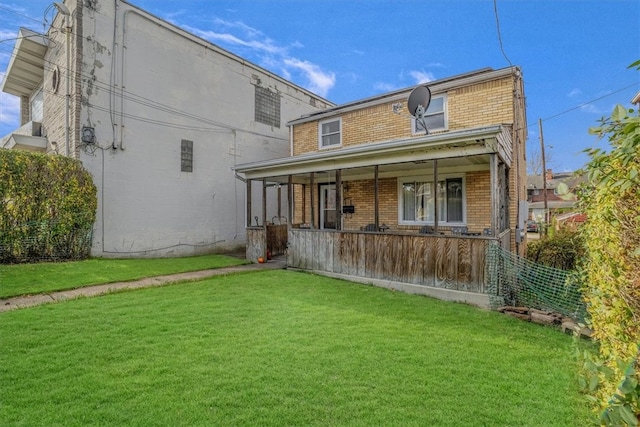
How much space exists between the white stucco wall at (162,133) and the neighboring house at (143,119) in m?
0.04

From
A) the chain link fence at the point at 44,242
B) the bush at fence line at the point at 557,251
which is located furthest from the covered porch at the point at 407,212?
the chain link fence at the point at 44,242

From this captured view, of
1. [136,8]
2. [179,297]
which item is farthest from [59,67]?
[179,297]

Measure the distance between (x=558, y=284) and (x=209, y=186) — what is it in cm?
1211

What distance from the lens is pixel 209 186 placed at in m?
13.8

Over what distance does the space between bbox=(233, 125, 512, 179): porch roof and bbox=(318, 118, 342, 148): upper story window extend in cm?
366

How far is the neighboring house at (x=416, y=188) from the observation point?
22.6ft

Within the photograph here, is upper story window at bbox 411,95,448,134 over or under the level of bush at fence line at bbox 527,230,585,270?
over

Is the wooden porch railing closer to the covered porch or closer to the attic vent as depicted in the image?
the covered porch

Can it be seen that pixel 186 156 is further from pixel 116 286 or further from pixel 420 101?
pixel 420 101

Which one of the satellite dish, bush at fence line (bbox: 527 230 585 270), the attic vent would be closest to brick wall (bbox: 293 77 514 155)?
the satellite dish

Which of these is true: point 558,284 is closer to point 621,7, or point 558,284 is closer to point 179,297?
point 621,7

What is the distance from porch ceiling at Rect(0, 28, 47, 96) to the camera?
11.5 metres

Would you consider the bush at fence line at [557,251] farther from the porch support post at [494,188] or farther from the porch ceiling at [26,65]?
the porch ceiling at [26,65]

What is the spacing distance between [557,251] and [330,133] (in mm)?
8584
